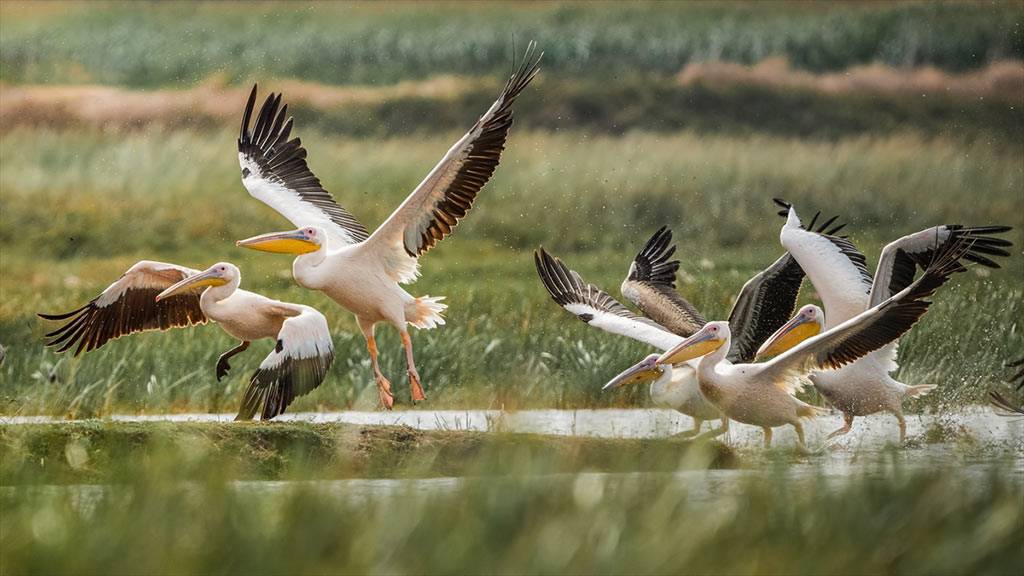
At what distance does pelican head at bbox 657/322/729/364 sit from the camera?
793 centimetres

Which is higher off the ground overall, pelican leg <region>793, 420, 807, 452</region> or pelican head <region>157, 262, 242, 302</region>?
pelican head <region>157, 262, 242, 302</region>

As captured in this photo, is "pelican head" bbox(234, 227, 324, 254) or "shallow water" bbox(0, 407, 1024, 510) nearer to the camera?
"shallow water" bbox(0, 407, 1024, 510)

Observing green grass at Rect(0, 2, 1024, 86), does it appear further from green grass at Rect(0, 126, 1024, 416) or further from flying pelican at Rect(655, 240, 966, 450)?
flying pelican at Rect(655, 240, 966, 450)

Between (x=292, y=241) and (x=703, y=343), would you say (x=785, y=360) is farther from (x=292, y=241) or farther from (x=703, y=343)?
(x=292, y=241)

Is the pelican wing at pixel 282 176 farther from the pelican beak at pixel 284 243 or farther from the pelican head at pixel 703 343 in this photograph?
the pelican head at pixel 703 343

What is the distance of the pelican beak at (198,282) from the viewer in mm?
8195

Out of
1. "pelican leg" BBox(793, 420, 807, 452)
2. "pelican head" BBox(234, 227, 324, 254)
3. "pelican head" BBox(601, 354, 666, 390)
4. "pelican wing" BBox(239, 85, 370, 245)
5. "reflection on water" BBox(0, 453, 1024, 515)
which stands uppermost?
"pelican wing" BBox(239, 85, 370, 245)

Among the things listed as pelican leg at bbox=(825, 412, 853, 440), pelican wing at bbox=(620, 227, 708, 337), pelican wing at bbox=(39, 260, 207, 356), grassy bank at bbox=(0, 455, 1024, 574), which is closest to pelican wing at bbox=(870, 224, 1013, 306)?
pelican leg at bbox=(825, 412, 853, 440)

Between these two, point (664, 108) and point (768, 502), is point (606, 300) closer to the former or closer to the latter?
point (768, 502)

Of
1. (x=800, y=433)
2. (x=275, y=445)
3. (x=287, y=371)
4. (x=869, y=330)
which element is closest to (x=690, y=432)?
(x=800, y=433)

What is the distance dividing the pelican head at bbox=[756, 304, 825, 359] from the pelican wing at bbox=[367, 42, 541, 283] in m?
1.44

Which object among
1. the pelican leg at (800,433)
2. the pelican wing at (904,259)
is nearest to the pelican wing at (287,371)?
the pelican leg at (800,433)

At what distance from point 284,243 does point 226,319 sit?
440 mm

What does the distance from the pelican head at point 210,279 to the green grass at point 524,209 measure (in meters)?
2.92
